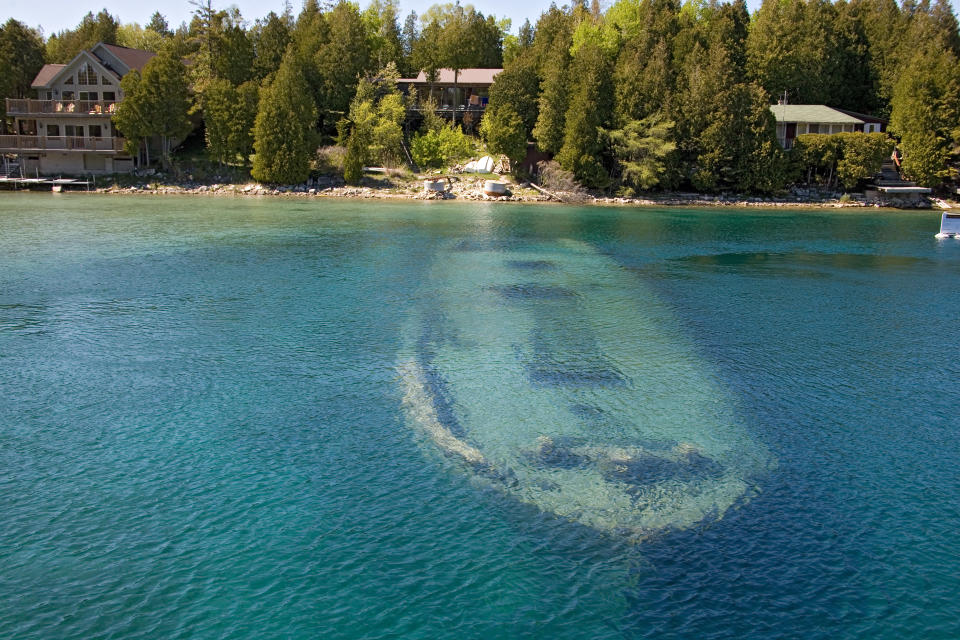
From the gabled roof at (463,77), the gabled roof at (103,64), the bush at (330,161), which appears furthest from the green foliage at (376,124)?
the gabled roof at (103,64)

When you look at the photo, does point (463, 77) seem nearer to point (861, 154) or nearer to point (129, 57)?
point (129, 57)

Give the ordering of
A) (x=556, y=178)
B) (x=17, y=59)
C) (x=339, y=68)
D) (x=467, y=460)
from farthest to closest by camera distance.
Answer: (x=339, y=68) → (x=17, y=59) → (x=556, y=178) → (x=467, y=460)

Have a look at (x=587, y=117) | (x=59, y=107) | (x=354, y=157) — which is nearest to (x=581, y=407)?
(x=587, y=117)

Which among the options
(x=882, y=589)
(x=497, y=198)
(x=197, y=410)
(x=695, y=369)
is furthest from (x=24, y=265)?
(x=497, y=198)

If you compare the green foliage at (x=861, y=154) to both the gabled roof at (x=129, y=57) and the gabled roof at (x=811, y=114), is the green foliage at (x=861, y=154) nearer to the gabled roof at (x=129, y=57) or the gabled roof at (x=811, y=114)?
the gabled roof at (x=811, y=114)

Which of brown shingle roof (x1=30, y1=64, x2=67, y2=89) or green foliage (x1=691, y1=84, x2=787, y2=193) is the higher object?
brown shingle roof (x1=30, y1=64, x2=67, y2=89)

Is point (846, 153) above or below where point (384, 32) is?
below

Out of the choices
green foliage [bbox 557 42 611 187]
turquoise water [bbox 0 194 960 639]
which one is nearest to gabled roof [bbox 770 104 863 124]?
green foliage [bbox 557 42 611 187]

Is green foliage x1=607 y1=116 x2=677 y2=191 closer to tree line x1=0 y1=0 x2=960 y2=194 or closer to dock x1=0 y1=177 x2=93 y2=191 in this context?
tree line x1=0 y1=0 x2=960 y2=194
